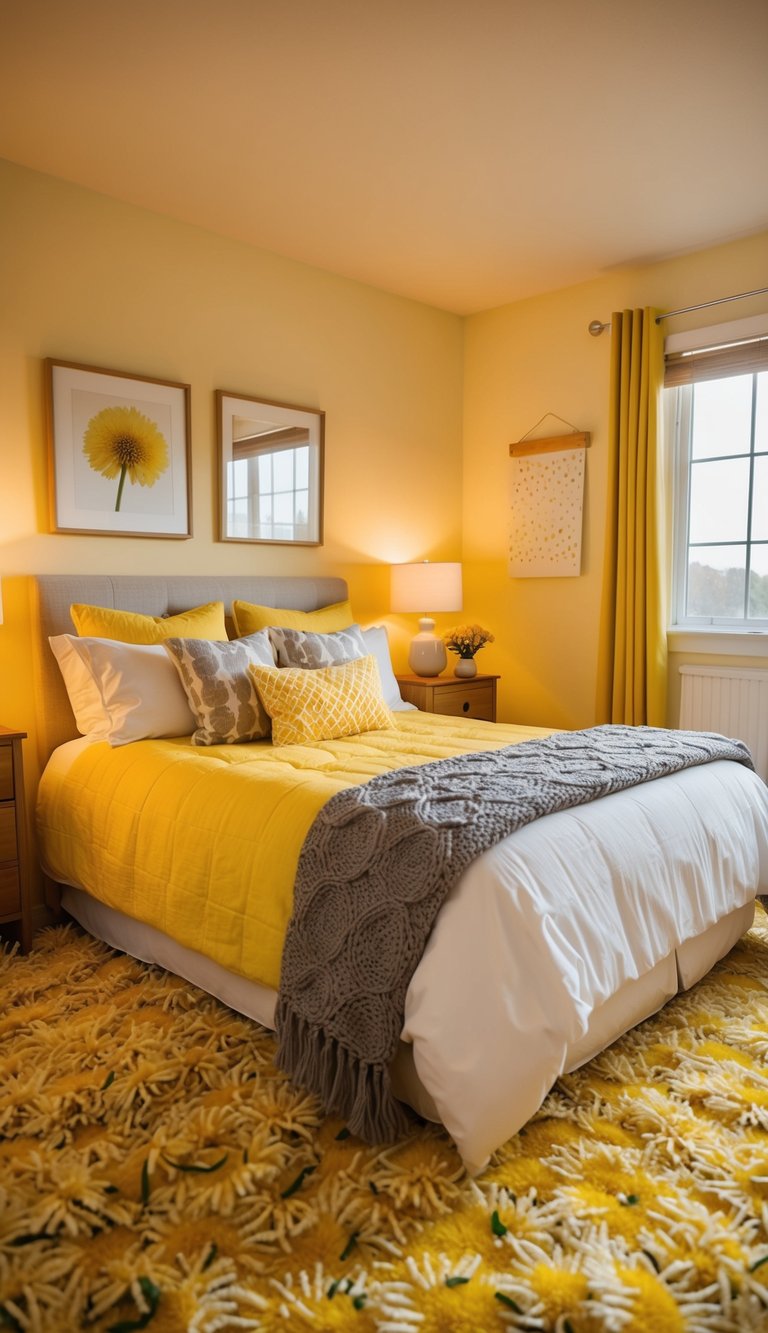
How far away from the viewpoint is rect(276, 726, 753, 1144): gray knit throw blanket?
5.57ft

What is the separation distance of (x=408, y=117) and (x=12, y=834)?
257 cm

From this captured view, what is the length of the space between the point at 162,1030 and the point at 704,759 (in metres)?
1.71

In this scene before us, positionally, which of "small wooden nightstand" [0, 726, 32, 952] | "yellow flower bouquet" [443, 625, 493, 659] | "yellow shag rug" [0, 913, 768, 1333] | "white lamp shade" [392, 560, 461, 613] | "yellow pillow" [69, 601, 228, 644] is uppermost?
"white lamp shade" [392, 560, 461, 613]

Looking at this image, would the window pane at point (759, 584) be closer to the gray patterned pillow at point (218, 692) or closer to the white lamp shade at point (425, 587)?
the white lamp shade at point (425, 587)

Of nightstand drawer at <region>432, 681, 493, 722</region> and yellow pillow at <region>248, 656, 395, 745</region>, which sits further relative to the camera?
nightstand drawer at <region>432, 681, 493, 722</region>

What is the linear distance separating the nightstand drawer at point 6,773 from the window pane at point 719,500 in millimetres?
3041

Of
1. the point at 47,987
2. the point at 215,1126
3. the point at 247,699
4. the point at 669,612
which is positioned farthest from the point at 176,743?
the point at 669,612

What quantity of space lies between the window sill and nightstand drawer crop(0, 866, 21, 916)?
2905mm

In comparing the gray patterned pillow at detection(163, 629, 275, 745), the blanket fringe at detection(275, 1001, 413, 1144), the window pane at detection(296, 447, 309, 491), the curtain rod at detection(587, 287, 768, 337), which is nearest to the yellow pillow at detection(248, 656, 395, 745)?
the gray patterned pillow at detection(163, 629, 275, 745)

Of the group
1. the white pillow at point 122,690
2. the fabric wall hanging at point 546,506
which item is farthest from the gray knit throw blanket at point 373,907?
the fabric wall hanging at point 546,506

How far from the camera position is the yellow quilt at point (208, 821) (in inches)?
80.9

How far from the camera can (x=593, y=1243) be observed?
4.87 feet

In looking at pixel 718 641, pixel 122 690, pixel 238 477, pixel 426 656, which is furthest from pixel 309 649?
pixel 718 641

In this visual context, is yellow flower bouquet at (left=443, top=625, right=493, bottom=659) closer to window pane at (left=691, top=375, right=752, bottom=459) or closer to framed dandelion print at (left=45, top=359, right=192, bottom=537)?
window pane at (left=691, top=375, right=752, bottom=459)
